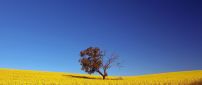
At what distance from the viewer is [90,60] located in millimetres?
74250

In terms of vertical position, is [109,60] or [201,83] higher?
[109,60]

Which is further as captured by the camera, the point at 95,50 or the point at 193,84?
the point at 95,50

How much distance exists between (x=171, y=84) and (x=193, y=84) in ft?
5.19

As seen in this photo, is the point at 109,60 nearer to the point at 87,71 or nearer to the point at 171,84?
the point at 87,71

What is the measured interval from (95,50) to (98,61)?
91.6 inches

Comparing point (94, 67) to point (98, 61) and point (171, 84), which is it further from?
point (171, 84)

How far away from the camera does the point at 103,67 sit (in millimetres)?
73938

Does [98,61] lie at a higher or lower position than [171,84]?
higher

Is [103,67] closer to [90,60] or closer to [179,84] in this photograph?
[90,60]

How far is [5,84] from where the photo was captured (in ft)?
87.2

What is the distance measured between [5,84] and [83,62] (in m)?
47.5

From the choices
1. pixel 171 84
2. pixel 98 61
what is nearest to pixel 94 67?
pixel 98 61

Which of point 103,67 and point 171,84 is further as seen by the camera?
point 103,67

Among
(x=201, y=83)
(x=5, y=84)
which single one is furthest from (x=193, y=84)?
(x=5, y=84)
